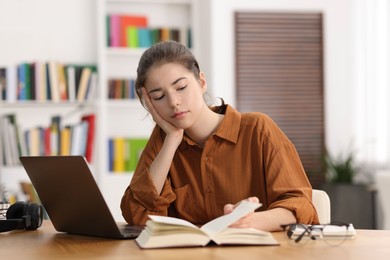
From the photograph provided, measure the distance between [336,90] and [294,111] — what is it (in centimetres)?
40

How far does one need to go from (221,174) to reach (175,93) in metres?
0.30

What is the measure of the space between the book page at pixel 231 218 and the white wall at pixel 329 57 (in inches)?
168

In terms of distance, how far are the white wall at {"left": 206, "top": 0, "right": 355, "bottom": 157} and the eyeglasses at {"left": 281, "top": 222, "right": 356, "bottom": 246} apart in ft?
13.7

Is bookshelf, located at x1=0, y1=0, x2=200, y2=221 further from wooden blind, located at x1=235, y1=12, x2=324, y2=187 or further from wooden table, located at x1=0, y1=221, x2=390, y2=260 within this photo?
wooden table, located at x1=0, y1=221, x2=390, y2=260

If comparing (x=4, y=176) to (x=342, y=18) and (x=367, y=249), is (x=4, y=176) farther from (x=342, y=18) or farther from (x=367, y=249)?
(x=367, y=249)

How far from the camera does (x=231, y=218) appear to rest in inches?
76.0

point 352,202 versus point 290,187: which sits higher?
point 290,187

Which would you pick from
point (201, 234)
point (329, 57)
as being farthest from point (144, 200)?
point (329, 57)

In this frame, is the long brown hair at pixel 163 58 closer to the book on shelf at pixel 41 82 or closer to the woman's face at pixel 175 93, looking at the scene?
the woman's face at pixel 175 93

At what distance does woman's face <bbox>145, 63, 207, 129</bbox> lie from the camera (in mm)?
2414

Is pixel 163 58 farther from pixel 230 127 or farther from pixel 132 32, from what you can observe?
pixel 132 32

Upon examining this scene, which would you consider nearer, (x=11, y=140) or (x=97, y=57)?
(x=11, y=140)

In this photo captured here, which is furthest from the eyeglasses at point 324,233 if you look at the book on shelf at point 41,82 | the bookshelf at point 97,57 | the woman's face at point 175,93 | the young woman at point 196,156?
the book on shelf at point 41,82

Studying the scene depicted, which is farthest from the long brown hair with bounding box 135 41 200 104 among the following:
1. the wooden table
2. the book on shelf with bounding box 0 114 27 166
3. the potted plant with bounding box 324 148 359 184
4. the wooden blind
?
the potted plant with bounding box 324 148 359 184
